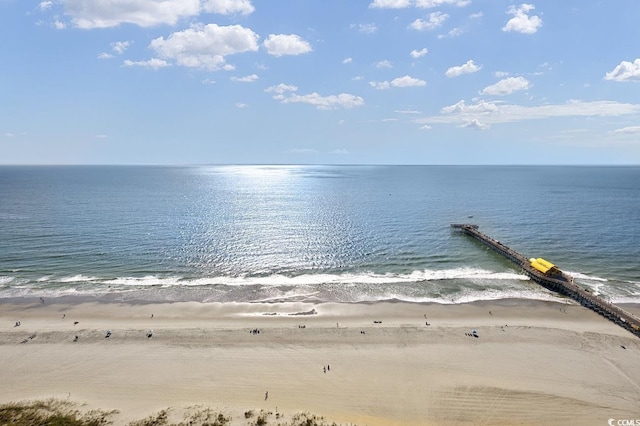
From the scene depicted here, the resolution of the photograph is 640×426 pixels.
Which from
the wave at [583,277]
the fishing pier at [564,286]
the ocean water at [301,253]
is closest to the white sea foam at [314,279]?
the ocean water at [301,253]

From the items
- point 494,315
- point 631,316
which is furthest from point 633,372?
point 494,315

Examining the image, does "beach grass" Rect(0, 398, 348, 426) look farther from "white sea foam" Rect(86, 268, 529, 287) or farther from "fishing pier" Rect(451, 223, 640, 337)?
"fishing pier" Rect(451, 223, 640, 337)

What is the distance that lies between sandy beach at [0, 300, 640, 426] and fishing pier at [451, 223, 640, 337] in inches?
66.8

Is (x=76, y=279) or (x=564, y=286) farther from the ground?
(x=564, y=286)

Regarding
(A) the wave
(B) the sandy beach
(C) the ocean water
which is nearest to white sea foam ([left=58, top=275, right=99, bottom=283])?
(C) the ocean water

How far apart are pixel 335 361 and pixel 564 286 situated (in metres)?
44.5

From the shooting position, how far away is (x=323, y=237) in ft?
305

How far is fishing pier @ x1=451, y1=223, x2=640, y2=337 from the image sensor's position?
160 feet

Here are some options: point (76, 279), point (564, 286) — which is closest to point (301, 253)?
point (76, 279)

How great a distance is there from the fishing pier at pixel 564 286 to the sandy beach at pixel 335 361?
1.70 meters

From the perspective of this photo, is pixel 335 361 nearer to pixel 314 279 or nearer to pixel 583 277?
pixel 314 279

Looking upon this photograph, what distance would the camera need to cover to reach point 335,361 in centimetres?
4056

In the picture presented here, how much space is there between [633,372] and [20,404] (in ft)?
211

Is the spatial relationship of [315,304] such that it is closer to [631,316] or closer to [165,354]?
[165,354]
